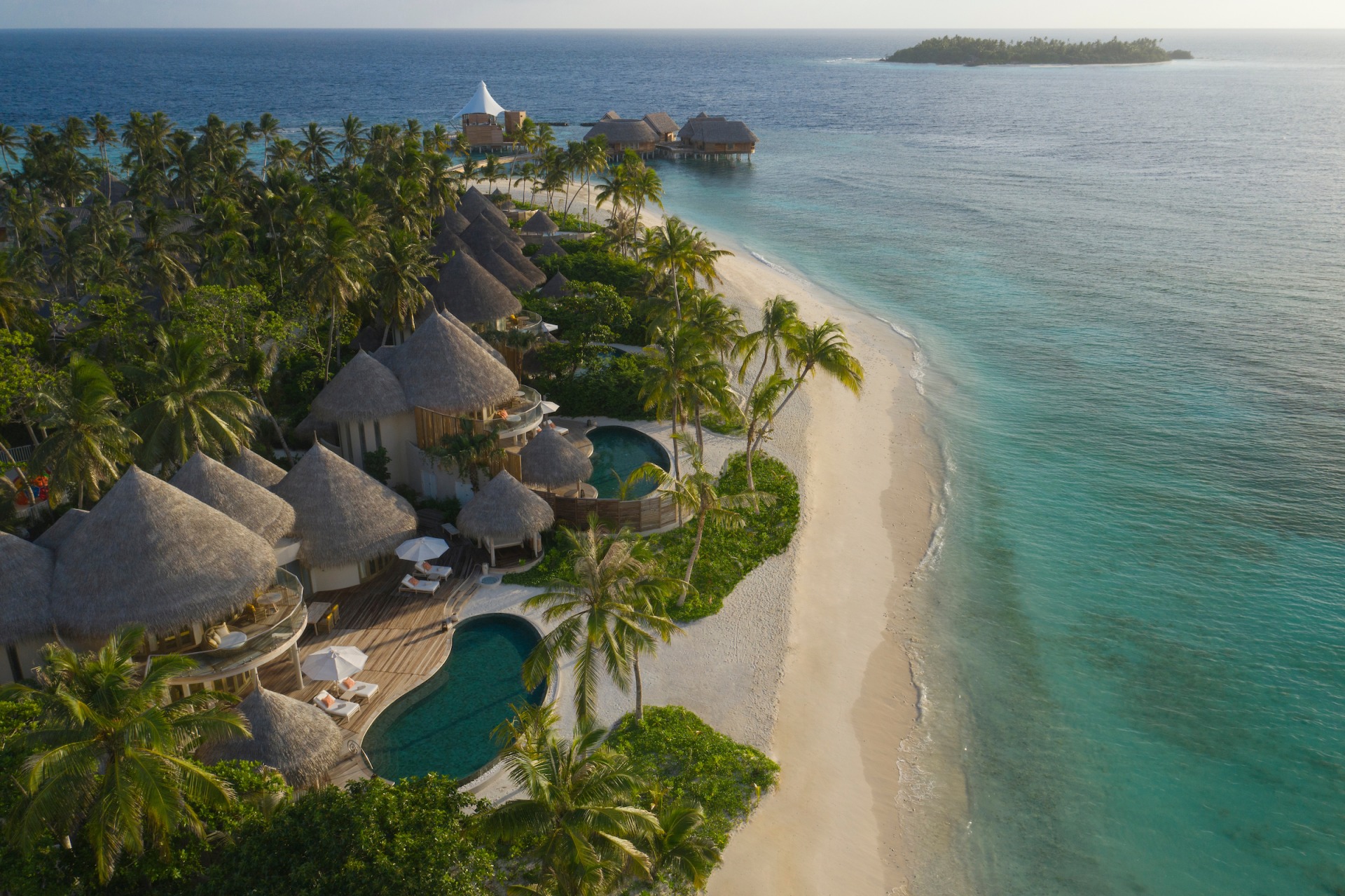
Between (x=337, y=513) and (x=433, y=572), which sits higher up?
(x=337, y=513)

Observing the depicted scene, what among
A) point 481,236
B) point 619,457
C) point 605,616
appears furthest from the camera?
point 481,236

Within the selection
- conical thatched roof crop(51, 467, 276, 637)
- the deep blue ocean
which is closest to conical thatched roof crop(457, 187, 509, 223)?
the deep blue ocean

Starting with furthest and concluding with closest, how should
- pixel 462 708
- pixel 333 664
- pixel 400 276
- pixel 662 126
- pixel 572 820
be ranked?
pixel 662 126, pixel 400 276, pixel 462 708, pixel 333 664, pixel 572 820

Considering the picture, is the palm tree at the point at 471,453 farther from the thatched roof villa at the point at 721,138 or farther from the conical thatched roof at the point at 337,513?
the thatched roof villa at the point at 721,138

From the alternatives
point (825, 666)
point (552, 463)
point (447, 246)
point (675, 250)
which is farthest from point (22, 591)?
point (447, 246)

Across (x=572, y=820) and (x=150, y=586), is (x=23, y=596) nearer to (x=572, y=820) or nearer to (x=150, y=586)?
(x=150, y=586)

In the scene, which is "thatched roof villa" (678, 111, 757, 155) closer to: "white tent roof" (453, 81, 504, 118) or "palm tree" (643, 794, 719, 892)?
"white tent roof" (453, 81, 504, 118)

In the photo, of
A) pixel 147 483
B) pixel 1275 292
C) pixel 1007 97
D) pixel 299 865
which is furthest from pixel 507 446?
pixel 1007 97
